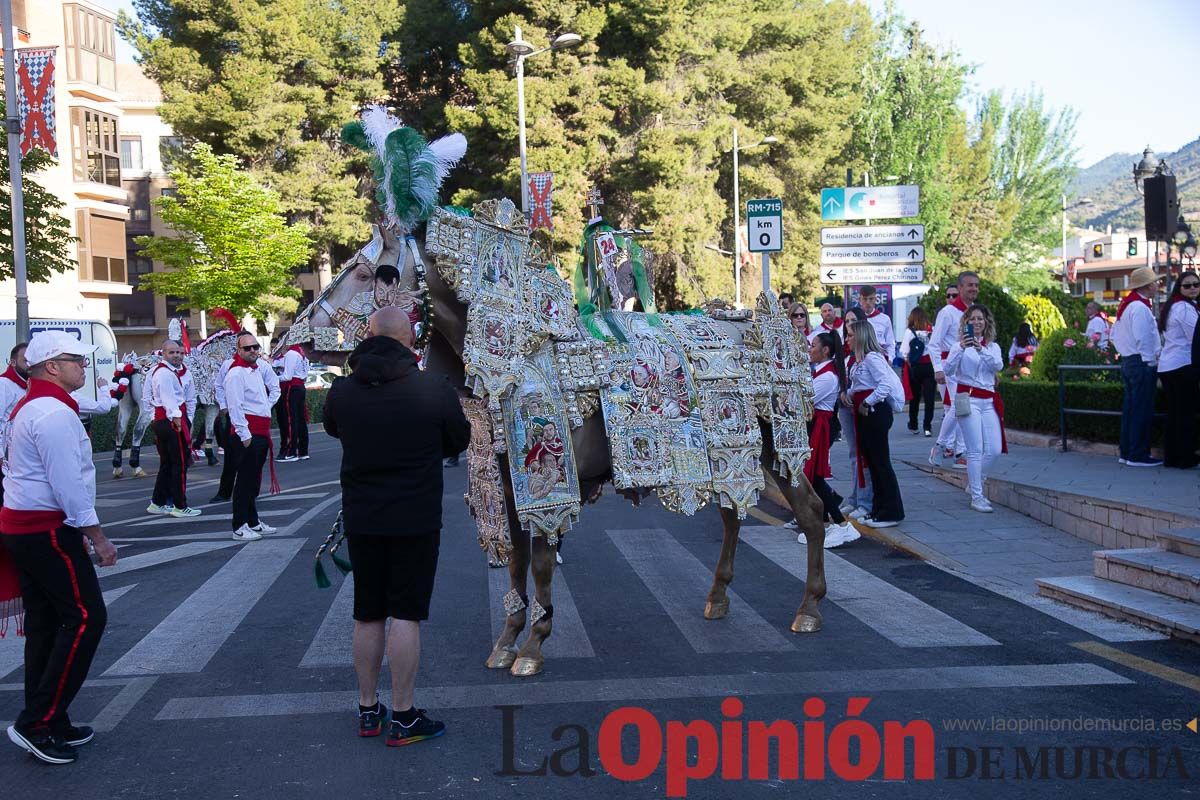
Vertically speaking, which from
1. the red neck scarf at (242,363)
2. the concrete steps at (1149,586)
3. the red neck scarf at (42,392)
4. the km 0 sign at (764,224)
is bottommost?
the concrete steps at (1149,586)

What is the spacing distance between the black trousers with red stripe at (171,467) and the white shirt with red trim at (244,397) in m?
2.23

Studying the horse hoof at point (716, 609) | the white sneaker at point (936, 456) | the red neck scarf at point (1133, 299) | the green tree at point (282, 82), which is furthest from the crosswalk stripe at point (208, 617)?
the green tree at point (282, 82)

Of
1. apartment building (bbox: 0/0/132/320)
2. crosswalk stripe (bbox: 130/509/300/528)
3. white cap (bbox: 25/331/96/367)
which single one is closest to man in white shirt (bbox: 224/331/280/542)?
crosswalk stripe (bbox: 130/509/300/528)

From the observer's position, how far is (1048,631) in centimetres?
723

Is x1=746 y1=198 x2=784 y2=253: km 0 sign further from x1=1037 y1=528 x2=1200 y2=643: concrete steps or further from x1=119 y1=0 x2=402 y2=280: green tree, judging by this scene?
x1=119 y1=0 x2=402 y2=280: green tree

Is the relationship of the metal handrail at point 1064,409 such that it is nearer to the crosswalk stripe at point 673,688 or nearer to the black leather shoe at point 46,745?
the crosswalk stripe at point 673,688

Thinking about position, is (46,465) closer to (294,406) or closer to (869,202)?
(869,202)

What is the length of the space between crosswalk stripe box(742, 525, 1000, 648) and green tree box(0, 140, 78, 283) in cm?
1958

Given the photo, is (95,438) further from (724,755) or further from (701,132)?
(701,132)

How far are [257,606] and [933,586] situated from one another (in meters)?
5.18

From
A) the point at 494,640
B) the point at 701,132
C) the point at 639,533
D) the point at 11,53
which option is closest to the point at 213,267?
the point at 701,132

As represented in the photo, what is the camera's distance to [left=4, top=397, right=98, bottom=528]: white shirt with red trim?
560 cm

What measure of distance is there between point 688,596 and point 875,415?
3.28 m

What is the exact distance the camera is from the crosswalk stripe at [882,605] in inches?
281
